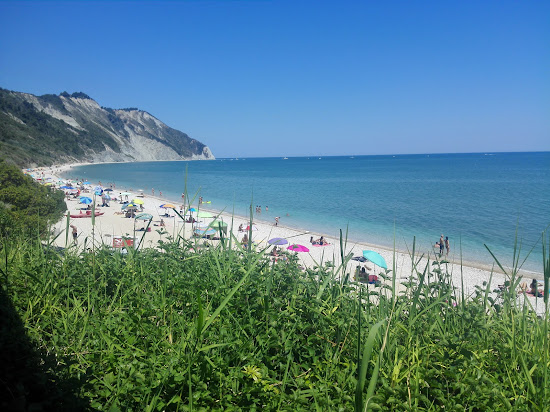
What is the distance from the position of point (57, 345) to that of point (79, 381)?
0.63 meters

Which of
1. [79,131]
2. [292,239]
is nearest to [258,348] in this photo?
[292,239]

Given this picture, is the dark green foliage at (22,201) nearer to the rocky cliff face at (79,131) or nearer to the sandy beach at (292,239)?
the sandy beach at (292,239)

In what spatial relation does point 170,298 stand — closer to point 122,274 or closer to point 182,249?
point 122,274

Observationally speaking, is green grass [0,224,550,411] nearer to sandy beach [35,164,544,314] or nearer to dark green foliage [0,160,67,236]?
sandy beach [35,164,544,314]

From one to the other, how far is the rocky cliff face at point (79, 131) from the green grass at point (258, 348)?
5291 cm

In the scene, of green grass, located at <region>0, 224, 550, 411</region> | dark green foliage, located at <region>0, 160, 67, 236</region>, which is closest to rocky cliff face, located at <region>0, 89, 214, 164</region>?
dark green foliage, located at <region>0, 160, 67, 236</region>

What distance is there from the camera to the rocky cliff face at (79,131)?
7200cm

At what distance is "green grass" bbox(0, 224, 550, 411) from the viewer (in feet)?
5.15

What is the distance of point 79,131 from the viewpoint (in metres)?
115

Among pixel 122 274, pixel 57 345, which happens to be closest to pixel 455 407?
pixel 57 345

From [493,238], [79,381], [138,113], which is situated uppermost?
[138,113]

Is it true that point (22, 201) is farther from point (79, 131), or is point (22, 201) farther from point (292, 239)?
point (79, 131)

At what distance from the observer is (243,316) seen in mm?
2207

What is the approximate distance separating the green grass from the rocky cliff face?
52.9 m
